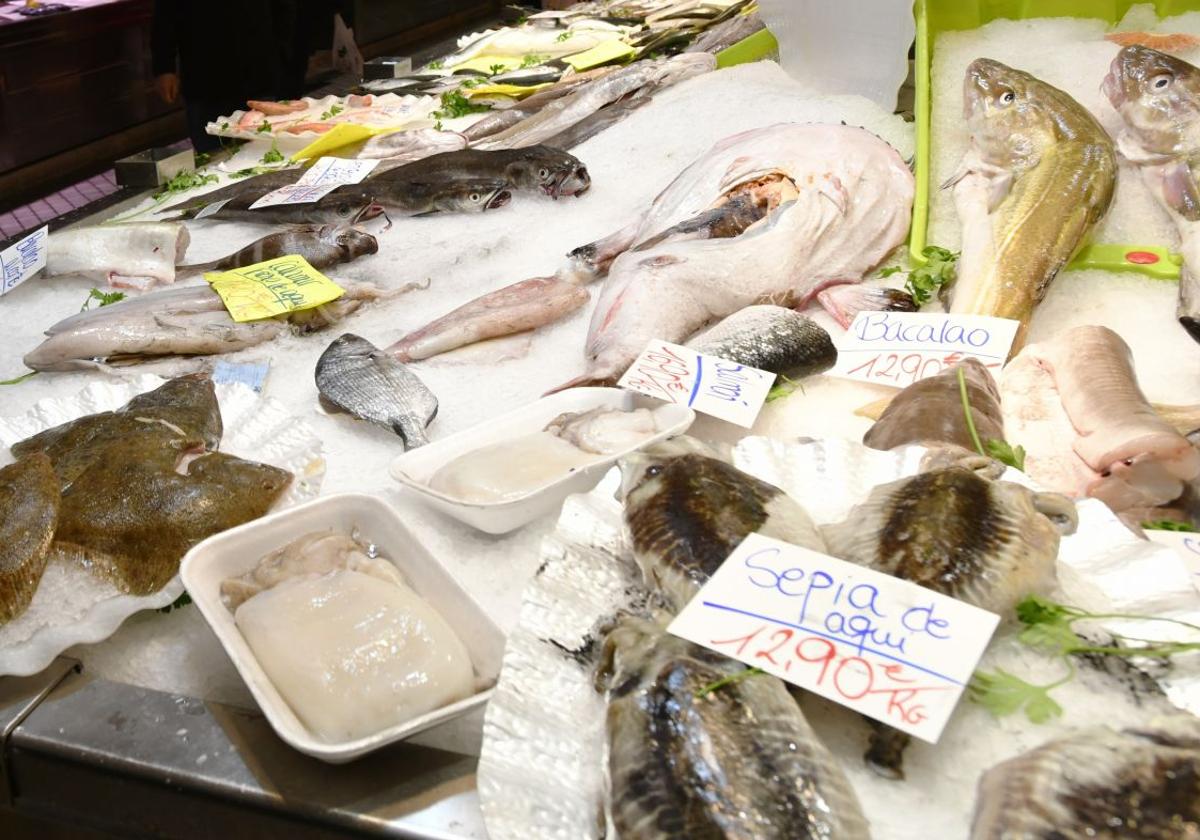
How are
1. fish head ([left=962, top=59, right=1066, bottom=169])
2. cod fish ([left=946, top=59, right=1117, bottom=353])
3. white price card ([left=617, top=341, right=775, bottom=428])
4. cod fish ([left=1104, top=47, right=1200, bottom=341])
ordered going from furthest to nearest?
fish head ([left=962, top=59, right=1066, bottom=169])
cod fish ([left=1104, top=47, right=1200, bottom=341])
cod fish ([left=946, top=59, right=1117, bottom=353])
white price card ([left=617, top=341, right=775, bottom=428])

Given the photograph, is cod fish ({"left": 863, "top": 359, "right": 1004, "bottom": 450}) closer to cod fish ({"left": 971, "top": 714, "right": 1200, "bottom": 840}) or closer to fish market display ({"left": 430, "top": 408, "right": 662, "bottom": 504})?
fish market display ({"left": 430, "top": 408, "right": 662, "bottom": 504})

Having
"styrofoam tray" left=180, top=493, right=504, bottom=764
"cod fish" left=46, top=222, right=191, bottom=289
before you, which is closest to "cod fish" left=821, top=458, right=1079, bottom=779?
"styrofoam tray" left=180, top=493, right=504, bottom=764

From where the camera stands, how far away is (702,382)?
2072 mm

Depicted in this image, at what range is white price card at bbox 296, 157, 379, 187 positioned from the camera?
359 cm

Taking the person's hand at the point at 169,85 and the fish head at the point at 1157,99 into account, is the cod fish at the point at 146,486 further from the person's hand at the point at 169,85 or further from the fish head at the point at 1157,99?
the person's hand at the point at 169,85

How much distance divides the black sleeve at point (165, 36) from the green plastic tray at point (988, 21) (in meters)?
3.71

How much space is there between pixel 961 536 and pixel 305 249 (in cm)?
225

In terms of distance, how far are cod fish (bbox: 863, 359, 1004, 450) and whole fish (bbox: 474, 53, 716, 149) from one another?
2.43 meters

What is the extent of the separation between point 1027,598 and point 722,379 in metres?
0.95

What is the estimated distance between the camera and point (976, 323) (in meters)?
2.21

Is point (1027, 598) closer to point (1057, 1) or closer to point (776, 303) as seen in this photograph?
point (776, 303)

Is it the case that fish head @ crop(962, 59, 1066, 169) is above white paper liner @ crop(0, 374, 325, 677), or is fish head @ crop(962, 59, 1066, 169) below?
above

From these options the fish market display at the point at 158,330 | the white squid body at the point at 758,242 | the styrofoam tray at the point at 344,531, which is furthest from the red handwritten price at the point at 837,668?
the fish market display at the point at 158,330

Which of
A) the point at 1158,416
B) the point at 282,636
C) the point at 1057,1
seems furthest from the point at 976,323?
the point at 1057,1
